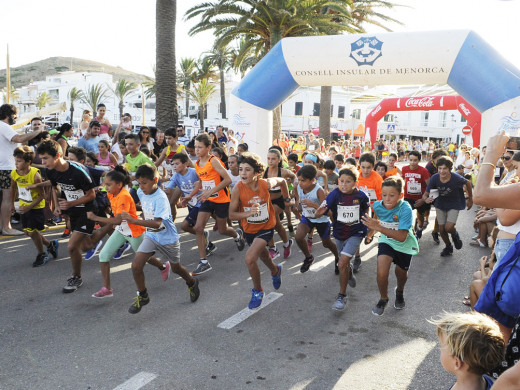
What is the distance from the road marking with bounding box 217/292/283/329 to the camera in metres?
4.08

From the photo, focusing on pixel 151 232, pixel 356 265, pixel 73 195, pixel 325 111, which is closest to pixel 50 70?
pixel 325 111

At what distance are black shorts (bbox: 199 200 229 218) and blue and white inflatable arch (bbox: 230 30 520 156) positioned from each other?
16.4 feet

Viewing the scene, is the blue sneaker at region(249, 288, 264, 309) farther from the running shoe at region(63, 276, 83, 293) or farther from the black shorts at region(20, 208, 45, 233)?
the black shorts at region(20, 208, 45, 233)

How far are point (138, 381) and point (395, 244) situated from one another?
2778mm

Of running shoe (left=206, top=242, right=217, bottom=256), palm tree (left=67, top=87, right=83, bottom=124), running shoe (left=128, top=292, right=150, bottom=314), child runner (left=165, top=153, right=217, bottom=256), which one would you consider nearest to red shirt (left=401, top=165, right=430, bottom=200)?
running shoe (left=206, top=242, right=217, bottom=256)

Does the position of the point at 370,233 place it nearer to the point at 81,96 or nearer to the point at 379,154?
the point at 379,154

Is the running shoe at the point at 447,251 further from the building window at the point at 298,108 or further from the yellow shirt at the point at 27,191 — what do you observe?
the building window at the point at 298,108

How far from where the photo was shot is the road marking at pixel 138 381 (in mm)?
3000

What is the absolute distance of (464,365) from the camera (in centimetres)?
169

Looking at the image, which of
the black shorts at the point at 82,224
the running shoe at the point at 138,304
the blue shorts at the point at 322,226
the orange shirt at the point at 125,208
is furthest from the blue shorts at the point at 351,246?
the black shorts at the point at 82,224

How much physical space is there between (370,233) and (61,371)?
3634mm

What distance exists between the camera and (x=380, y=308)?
174 inches

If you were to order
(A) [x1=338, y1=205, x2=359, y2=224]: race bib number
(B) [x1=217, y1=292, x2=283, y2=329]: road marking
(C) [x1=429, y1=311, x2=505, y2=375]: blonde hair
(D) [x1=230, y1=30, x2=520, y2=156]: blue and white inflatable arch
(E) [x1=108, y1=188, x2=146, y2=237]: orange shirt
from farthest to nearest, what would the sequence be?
(D) [x1=230, y1=30, x2=520, y2=156]: blue and white inflatable arch → (A) [x1=338, y1=205, x2=359, y2=224]: race bib number → (E) [x1=108, y1=188, x2=146, y2=237]: orange shirt → (B) [x1=217, y1=292, x2=283, y2=329]: road marking → (C) [x1=429, y1=311, x2=505, y2=375]: blonde hair

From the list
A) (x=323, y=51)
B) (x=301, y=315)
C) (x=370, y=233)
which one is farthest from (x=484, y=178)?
(x=323, y=51)
